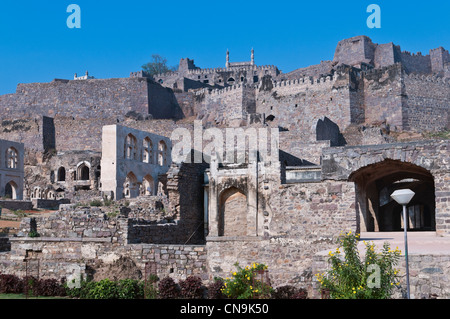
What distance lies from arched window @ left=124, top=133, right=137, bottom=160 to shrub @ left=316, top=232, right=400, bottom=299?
89.0ft

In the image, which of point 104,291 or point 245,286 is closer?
point 245,286

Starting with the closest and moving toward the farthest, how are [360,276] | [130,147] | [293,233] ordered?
[360,276] < [293,233] < [130,147]

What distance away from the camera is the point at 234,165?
2105 centimetres

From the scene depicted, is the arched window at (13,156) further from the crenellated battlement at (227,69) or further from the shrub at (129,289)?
the crenellated battlement at (227,69)

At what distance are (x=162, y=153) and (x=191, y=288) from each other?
2812 centimetres

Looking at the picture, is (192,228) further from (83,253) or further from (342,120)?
(342,120)

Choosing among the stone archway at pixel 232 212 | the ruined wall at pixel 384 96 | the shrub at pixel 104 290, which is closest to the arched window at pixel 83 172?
the ruined wall at pixel 384 96

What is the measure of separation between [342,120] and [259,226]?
25606 mm

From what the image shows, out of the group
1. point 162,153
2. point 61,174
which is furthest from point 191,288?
point 61,174

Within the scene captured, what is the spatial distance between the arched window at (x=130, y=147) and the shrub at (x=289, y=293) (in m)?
24.8

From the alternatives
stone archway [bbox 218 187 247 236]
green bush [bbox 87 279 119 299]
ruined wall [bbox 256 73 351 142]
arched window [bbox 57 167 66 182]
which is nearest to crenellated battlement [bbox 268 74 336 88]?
ruined wall [bbox 256 73 351 142]

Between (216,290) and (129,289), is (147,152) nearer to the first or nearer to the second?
(129,289)
